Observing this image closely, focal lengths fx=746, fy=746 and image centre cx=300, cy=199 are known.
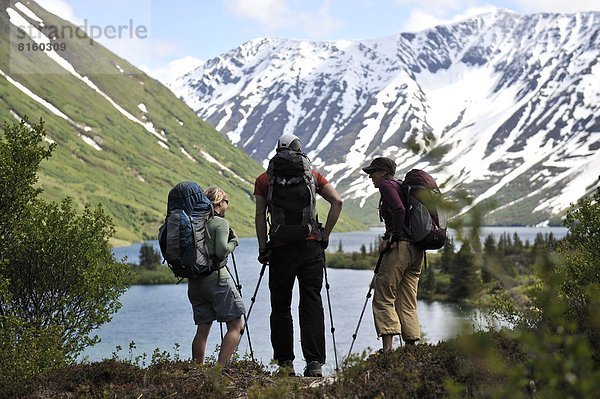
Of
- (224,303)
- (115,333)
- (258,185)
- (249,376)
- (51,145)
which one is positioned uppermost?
(51,145)

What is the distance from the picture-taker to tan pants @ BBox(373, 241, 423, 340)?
383 inches

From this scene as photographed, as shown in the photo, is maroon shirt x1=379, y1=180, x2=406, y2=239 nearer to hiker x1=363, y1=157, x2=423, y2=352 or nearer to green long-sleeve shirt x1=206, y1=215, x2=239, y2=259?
hiker x1=363, y1=157, x2=423, y2=352

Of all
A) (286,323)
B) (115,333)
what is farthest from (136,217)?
(286,323)

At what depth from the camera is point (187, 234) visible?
8938 mm

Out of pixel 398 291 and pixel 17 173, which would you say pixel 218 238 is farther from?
pixel 17 173

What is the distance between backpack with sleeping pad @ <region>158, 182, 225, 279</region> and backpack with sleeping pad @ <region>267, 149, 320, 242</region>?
833 mm

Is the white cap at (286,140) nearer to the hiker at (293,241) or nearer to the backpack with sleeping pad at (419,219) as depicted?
the hiker at (293,241)

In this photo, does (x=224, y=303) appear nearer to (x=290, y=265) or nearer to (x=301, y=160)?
(x=290, y=265)

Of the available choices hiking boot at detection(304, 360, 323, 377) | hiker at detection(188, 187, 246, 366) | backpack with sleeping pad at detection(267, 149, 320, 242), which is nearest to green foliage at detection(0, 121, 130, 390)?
hiker at detection(188, 187, 246, 366)

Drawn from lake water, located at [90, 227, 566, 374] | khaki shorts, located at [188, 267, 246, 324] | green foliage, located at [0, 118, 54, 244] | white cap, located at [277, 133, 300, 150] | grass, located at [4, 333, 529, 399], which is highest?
green foliage, located at [0, 118, 54, 244]

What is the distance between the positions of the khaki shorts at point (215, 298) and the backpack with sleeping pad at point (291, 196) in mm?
887

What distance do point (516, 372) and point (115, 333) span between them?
5546 centimetres

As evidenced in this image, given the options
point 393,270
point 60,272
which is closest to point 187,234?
point 393,270

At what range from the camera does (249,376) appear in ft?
28.7
